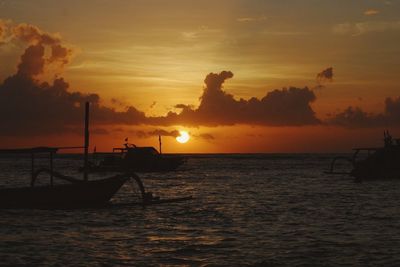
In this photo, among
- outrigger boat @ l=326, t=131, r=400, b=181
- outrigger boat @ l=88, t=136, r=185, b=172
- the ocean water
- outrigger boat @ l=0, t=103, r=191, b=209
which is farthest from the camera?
outrigger boat @ l=88, t=136, r=185, b=172

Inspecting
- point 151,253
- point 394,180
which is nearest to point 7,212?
point 151,253

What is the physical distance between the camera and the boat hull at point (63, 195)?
36312 mm

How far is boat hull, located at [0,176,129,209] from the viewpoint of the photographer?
36312 millimetres

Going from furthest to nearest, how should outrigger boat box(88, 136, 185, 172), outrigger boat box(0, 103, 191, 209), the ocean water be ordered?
outrigger boat box(88, 136, 185, 172), outrigger boat box(0, 103, 191, 209), the ocean water

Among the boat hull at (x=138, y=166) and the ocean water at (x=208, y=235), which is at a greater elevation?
the boat hull at (x=138, y=166)

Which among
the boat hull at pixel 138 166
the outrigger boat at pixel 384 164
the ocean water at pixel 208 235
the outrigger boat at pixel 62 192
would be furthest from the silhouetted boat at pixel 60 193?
the boat hull at pixel 138 166

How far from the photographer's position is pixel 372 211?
39.8 meters

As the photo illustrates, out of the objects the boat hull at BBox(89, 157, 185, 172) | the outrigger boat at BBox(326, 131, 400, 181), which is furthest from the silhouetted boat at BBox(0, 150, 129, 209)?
the boat hull at BBox(89, 157, 185, 172)

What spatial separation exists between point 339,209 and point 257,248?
18303mm

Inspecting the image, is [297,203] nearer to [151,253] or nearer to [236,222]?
[236,222]

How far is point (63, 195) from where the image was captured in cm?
3697

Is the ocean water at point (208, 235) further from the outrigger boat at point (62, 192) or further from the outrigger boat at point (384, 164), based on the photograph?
the outrigger boat at point (384, 164)

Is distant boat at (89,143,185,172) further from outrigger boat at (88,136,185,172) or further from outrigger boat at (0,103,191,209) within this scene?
outrigger boat at (0,103,191,209)

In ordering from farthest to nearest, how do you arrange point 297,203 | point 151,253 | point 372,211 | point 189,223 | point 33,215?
point 297,203 < point 372,211 < point 33,215 < point 189,223 < point 151,253
